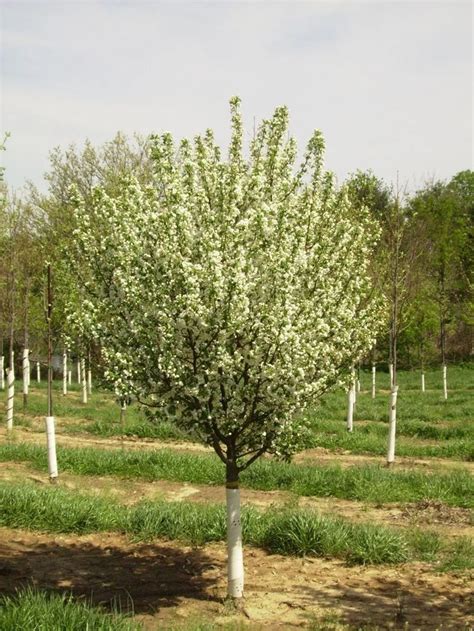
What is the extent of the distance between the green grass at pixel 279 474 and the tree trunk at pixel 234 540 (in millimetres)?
5802

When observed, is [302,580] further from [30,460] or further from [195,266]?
[30,460]

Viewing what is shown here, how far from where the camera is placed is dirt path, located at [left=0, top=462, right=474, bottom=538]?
12469 mm

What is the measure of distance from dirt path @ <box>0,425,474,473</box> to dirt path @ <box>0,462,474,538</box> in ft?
10.2

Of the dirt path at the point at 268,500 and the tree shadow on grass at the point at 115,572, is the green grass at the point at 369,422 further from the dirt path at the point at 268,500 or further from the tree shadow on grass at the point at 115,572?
the tree shadow on grass at the point at 115,572

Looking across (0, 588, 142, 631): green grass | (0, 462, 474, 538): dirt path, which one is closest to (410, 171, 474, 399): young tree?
(0, 462, 474, 538): dirt path

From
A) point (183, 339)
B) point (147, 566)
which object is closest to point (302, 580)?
point (147, 566)

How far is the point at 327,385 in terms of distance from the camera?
848cm

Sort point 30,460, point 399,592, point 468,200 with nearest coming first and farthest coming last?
1. point 399,592
2. point 30,460
3. point 468,200

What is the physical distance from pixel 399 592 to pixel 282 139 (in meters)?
6.43

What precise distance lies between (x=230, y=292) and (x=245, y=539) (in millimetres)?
5651

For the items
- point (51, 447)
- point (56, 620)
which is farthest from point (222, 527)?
point (51, 447)

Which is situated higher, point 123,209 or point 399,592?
point 123,209

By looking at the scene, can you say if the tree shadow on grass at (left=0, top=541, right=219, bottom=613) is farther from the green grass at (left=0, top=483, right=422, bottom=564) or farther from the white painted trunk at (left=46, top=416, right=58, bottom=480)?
the white painted trunk at (left=46, top=416, right=58, bottom=480)

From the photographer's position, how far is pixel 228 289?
7.42 m
